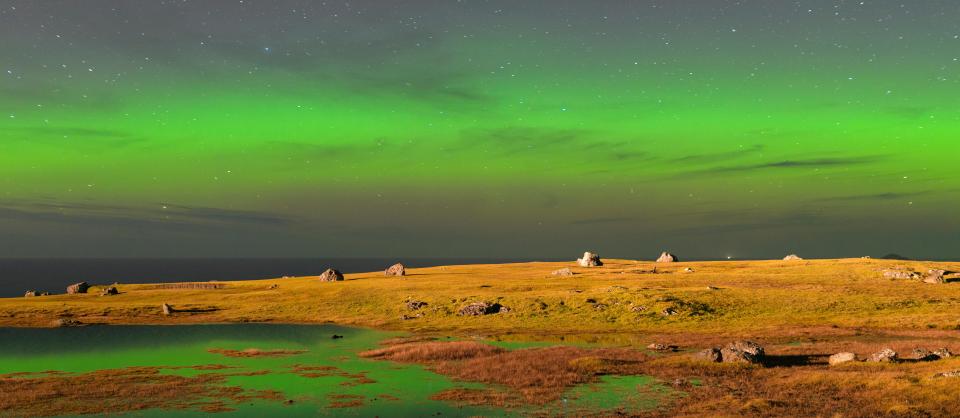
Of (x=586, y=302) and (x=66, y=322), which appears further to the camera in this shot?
(x=586, y=302)

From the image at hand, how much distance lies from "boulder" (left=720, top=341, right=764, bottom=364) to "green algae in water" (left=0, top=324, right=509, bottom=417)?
23701 mm

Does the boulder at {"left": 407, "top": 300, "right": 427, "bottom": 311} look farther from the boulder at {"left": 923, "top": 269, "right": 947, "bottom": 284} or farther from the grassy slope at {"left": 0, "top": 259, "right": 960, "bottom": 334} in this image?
the boulder at {"left": 923, "top": 269, "right": 947, "bottom": 284}

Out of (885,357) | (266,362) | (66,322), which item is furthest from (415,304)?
(885,357)

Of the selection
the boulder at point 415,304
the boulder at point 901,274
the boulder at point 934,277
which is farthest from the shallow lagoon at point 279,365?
the boulder at point 901,274

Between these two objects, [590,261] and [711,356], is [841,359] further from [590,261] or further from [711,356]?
[590,261]

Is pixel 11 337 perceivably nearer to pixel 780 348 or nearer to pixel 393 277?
pixel 393 277

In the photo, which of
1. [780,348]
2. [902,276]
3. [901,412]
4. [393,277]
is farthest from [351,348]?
[902,276]

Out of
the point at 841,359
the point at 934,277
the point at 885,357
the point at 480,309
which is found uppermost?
the point at 934,277

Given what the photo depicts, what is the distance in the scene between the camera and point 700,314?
273 feet

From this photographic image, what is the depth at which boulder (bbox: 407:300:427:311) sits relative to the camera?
95500mm

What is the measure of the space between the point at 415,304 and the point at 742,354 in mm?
57391

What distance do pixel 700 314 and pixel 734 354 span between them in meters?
35.1

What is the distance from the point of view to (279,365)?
5388 cm

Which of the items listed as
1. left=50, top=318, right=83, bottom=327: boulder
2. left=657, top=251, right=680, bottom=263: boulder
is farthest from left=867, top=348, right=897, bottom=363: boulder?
left=657, top=251, right=680, bottom=263: boulder
